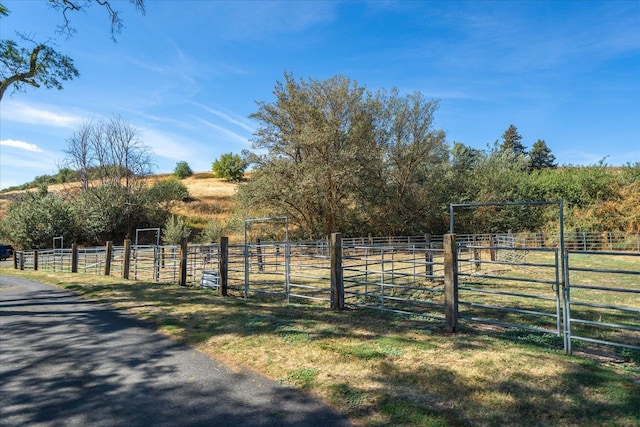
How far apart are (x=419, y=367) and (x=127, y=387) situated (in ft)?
9.91

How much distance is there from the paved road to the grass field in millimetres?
316

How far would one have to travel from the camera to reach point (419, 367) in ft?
13.2

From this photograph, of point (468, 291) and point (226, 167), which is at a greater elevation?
point (226, 167)

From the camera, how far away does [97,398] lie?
3504 mm

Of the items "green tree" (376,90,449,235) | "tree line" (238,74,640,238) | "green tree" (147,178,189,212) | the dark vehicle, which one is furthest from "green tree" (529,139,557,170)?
the dark vehicle

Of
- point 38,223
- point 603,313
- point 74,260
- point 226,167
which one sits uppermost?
point 226,167

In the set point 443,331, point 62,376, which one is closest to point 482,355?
point 443,331

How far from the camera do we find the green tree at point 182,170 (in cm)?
7401

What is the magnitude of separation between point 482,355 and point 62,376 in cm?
467

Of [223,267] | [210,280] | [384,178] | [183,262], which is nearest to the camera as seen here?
[223,267]

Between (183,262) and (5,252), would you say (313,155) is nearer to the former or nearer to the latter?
(183,262)

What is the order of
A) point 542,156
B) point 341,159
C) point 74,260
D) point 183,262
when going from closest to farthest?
point 183,262 < point 74,260 < point 341,159 < point 542,156

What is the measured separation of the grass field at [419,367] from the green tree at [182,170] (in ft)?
237

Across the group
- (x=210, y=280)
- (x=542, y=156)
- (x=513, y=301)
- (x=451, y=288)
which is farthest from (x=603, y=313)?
(x=542, y=156)
